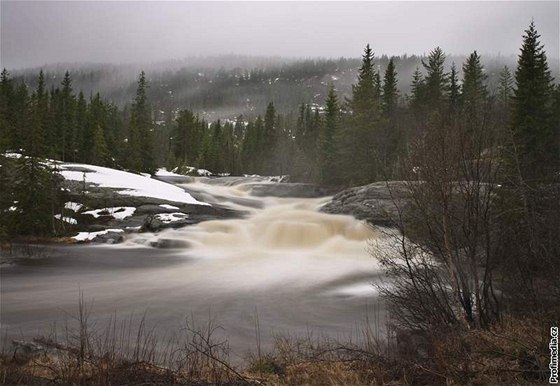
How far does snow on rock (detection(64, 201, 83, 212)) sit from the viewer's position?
94.9 ft

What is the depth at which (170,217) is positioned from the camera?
88.6 feet

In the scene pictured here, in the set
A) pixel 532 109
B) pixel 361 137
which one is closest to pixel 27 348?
pixel 532 109

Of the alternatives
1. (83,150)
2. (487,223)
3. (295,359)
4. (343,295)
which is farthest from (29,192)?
(83,150)

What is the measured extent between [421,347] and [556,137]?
2740 cm

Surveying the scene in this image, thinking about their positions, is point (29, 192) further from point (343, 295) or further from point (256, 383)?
point (256, 383)

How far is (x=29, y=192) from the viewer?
2650 centimetres

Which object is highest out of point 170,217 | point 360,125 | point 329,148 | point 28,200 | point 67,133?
point 67,133

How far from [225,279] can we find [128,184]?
19769mm

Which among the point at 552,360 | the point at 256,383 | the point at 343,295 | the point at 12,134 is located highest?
the point at 12,134

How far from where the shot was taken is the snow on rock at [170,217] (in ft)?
87.2

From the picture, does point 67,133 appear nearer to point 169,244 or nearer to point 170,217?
point 170,217

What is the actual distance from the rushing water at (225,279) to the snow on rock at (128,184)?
5897mm

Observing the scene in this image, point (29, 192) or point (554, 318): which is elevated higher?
point (29, 192)

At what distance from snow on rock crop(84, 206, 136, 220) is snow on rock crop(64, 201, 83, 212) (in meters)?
0.95
